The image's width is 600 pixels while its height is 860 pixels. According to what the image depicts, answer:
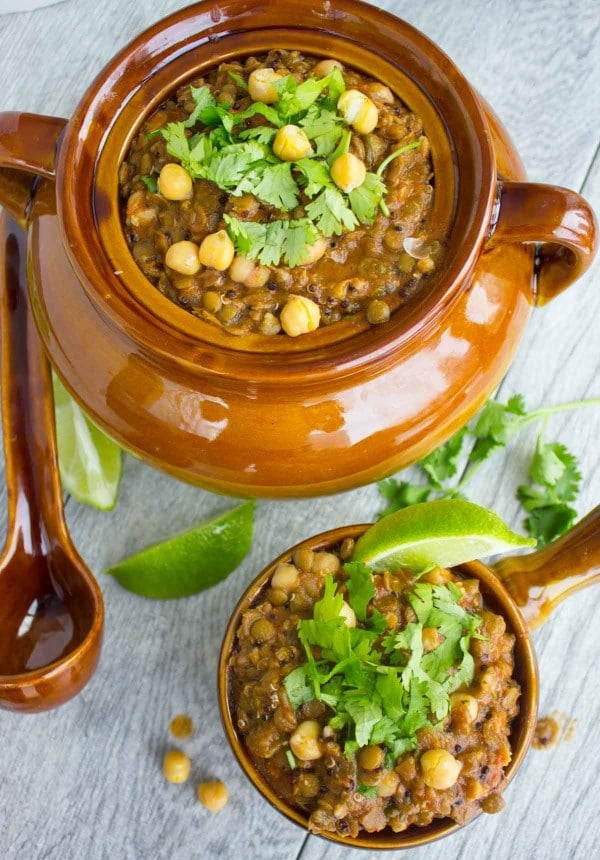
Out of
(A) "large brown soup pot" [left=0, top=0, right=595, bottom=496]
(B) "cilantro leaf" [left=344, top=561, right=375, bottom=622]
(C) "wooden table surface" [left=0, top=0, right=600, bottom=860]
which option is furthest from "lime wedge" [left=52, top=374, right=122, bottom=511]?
(B) "cilantro leaf" [left=344, top=561, right=375, bottom=622]

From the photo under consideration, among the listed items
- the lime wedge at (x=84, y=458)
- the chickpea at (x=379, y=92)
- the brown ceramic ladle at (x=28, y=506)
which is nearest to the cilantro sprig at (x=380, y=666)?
the brown ceramic ladle at (x=28, y=506)

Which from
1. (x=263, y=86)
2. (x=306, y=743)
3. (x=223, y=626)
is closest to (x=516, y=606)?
(x=306, y=743)

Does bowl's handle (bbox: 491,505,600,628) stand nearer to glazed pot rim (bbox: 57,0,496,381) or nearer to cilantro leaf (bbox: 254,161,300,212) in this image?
glazed pot rim (bbox: 57,0,496,381)

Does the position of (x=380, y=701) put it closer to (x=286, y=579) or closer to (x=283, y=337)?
(x=286, y=579)

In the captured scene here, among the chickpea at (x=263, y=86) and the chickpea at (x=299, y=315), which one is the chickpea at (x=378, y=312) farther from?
the chickpea at (x=263, y=86)

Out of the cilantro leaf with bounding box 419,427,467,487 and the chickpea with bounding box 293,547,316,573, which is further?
the cilantro leaf with bounding box 419,427,467,487

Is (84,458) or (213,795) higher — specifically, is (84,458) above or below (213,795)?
above
